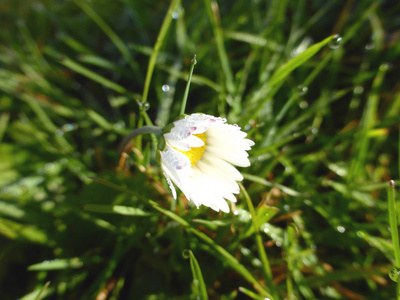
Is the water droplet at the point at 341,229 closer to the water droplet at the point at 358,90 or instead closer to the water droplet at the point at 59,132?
the water droplet at the point at 358,90

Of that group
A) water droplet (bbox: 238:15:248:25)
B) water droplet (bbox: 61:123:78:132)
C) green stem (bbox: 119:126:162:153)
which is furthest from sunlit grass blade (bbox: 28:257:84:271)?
water droplet (bbox: 238:15:248:25)

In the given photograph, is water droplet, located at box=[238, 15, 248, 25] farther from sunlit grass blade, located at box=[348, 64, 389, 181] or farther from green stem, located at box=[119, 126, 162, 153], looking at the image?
green stem, located at box=[119, 126, 162, 153]

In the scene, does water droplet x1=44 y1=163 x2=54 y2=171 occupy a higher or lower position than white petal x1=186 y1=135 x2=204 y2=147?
higher

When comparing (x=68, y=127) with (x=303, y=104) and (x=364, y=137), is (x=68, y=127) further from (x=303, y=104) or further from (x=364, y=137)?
(x=364, y=137)

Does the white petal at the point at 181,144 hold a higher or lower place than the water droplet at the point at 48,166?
lower

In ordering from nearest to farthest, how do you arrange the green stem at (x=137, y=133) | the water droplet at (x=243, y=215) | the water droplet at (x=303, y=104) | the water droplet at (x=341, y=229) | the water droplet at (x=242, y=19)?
the green stem at (x=137, y=133)
the water droplet at (x=243, y=215)
the water droplet at (x=341, y=229)
the water droplet at (x=303, y=104)
the water droplet at (x=242, y=19)

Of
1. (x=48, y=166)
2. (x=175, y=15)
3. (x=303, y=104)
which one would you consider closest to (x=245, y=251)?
(x=303, y=104)

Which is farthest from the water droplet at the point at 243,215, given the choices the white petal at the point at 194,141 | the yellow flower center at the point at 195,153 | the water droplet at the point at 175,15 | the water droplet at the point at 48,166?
the water droplet at the point at 175,15
